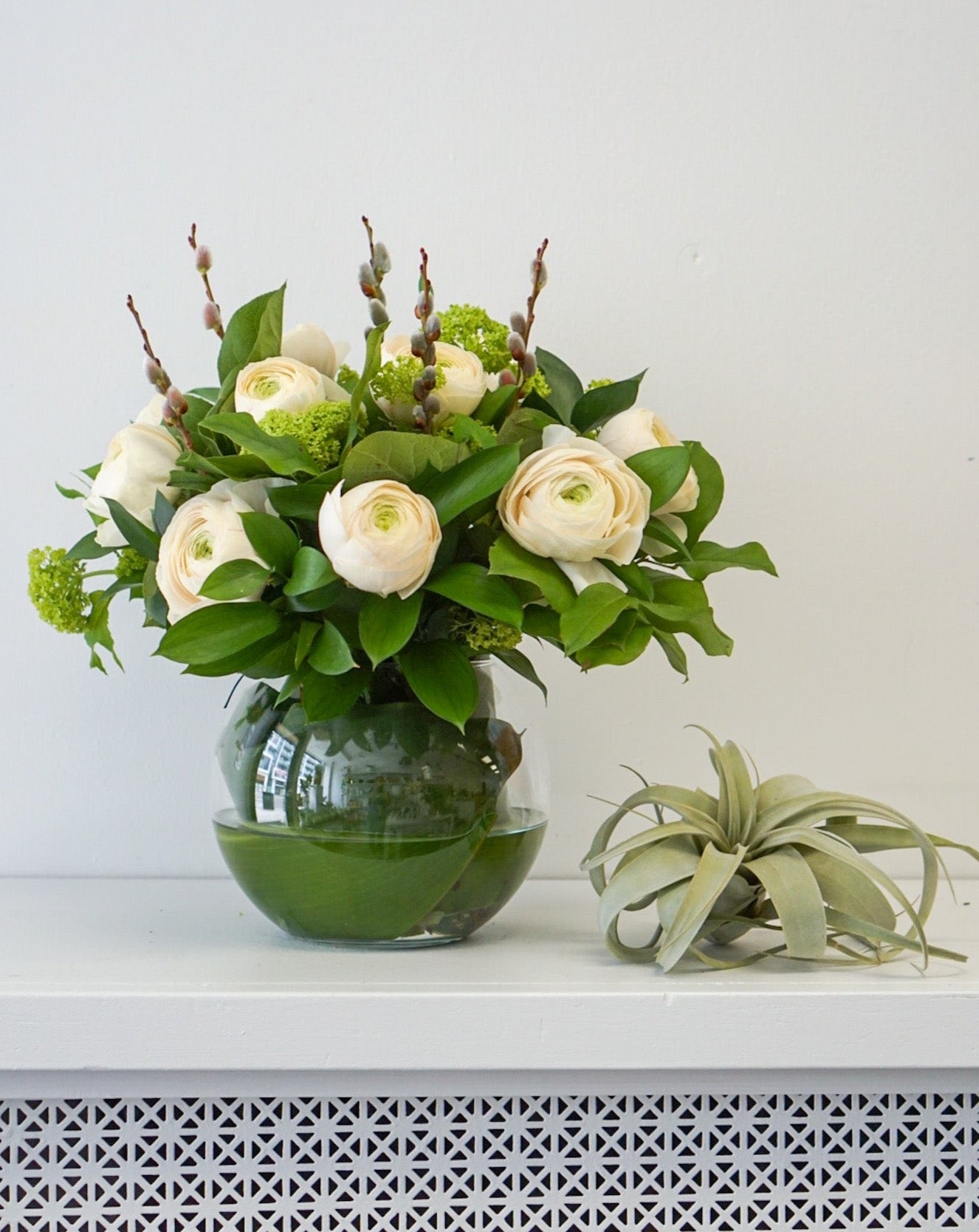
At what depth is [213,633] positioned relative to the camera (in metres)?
0.57

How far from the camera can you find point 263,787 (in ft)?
2.08

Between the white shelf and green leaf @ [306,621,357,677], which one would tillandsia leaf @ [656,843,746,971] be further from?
green leaf @ [306,621,357,677]

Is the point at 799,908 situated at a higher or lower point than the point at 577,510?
lower

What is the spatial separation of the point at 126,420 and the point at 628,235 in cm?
43

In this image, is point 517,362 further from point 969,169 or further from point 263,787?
point 969,169

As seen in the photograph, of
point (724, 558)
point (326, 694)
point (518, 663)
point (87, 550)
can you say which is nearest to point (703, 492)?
point (724, 558)

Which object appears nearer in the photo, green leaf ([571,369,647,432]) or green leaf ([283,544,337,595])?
green leaf ([283,544,337,595])

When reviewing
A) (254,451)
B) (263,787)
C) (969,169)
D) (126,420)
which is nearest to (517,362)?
(254,451)

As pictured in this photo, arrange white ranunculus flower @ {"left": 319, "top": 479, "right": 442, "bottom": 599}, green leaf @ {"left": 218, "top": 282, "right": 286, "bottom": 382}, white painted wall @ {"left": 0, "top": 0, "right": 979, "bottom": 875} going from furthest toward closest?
1. white painted wall @ {"left": 0, "top": 0, "right": 979, "bottom": 875}
2. green leaf @ {"left": 218, "top": 282, "right": 286, "bottom": 382}
3. white ranunculus flower @ {"left": 319, "top": 479, "right": 442, "bottom": 599}

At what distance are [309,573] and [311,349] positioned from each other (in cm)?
16

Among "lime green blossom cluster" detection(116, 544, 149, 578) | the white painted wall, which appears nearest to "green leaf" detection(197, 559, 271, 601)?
"lime green blossom cluster" detection(116, 544, 149, 578)

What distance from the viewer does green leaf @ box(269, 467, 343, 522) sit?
580 millimetres

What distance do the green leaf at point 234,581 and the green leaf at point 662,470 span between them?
21 cm

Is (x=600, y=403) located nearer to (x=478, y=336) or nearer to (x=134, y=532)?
(x=478, y=336)
